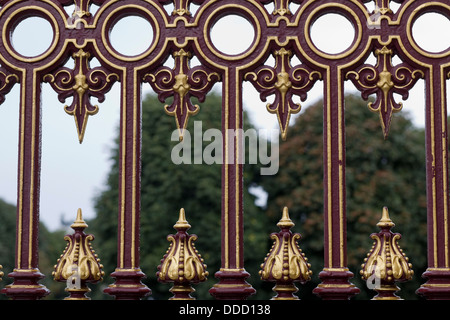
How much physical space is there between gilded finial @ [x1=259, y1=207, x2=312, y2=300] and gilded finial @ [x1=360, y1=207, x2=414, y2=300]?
0.38 m

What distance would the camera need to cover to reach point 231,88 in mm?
5562

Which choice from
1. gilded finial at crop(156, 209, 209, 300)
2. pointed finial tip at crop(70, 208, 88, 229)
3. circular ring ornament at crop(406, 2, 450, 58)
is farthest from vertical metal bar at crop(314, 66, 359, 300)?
pointed finial tip at crop(70, 208, 88, 229)

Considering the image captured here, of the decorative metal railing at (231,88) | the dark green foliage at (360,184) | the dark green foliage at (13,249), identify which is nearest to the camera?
the decorative metal railing at (231,88)

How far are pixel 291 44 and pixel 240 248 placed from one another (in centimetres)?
135

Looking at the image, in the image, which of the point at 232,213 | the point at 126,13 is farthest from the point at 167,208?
the point at 232,213

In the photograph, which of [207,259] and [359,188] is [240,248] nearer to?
[207,259]

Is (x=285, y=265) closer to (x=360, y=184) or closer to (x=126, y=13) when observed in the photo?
(x=126, y=13)

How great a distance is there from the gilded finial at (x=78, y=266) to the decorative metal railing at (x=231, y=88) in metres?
0.01

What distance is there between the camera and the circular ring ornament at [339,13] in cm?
554

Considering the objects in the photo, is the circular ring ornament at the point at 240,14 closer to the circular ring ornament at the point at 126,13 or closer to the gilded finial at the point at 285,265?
the circular ring ornament at the point at 126,13

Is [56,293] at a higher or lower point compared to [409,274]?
lower

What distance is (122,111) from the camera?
18.4 ft

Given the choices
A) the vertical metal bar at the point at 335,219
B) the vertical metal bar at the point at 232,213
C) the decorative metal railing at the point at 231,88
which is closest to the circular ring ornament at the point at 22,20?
the decorative metal railing at the point at 231,88
